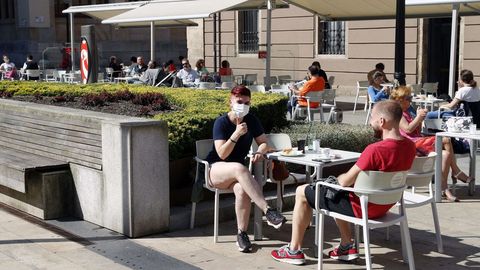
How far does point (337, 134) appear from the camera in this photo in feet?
29.5

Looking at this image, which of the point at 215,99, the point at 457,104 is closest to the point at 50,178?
the point at 215,99

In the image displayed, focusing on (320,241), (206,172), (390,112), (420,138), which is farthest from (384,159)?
(420,138)

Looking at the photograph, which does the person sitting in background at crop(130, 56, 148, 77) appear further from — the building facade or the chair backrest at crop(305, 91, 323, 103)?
the chair backrest at crop(305, 91, 323, 103)

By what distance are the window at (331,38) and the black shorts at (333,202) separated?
1805 centimetres

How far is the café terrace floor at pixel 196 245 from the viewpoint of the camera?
605 cm

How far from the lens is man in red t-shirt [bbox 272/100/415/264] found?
5449mm

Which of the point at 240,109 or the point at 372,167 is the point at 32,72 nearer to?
the point at 240,109

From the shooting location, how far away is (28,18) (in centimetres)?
4081

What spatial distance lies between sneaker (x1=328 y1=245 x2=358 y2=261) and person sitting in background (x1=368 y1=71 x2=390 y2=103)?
230 inches

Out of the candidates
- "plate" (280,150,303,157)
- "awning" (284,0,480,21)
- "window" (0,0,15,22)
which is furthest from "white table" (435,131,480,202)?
"window" (0,0,15,22)

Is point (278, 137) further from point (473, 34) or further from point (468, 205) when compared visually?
point (473, 34)

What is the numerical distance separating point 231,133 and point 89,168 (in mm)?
1634

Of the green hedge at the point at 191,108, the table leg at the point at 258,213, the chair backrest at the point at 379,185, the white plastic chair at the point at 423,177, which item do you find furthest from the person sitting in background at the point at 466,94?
the chair backrest at the point at 379,185

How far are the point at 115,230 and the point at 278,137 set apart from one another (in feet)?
6.29
